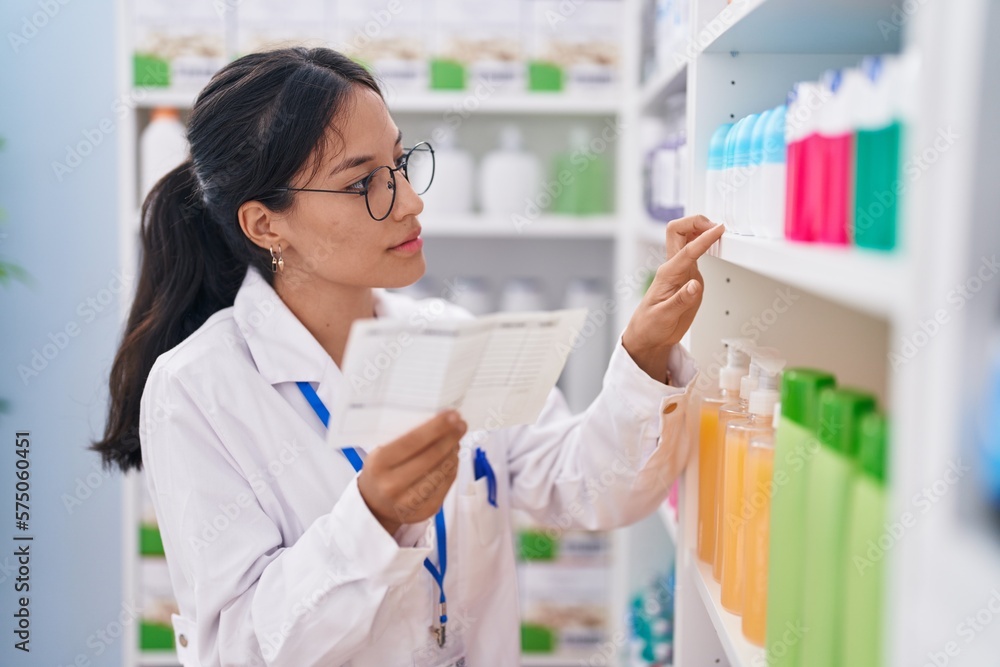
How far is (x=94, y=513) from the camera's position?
2307mm

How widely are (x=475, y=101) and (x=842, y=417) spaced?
5.90ft

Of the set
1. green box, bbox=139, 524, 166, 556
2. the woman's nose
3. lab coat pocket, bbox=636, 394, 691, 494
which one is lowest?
green box, bbox=139, 524, 166, 556

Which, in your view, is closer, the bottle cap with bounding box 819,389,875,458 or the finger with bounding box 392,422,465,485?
the bottle cap with bounding box 819,389,875,458

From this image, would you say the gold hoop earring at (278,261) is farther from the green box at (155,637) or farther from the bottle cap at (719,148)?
the green box at (155,637)

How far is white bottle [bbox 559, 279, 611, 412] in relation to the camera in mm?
2432

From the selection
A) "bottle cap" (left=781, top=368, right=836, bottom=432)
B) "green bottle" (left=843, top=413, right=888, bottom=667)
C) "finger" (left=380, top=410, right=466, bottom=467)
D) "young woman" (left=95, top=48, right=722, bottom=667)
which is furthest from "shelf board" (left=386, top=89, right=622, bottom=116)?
"green bottle" (left=843, top=413, right=888, bottom=667)

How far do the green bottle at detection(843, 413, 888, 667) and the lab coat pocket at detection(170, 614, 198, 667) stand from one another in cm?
92

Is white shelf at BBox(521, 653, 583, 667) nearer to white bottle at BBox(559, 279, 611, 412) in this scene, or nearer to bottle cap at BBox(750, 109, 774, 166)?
white bottle at BBox(559, 279, 611, 412)

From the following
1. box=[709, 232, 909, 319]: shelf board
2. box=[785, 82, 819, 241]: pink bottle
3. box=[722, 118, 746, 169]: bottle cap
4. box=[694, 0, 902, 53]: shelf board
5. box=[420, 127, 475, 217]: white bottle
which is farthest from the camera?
box=[420, 127, 475, 217]: white bottle

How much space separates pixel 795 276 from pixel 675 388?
50cm

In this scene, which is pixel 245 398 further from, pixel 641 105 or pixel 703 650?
pixel 641 105

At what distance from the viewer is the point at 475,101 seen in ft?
7.55

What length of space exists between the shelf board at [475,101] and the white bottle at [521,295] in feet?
1.55

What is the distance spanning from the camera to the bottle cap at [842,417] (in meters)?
0.66
